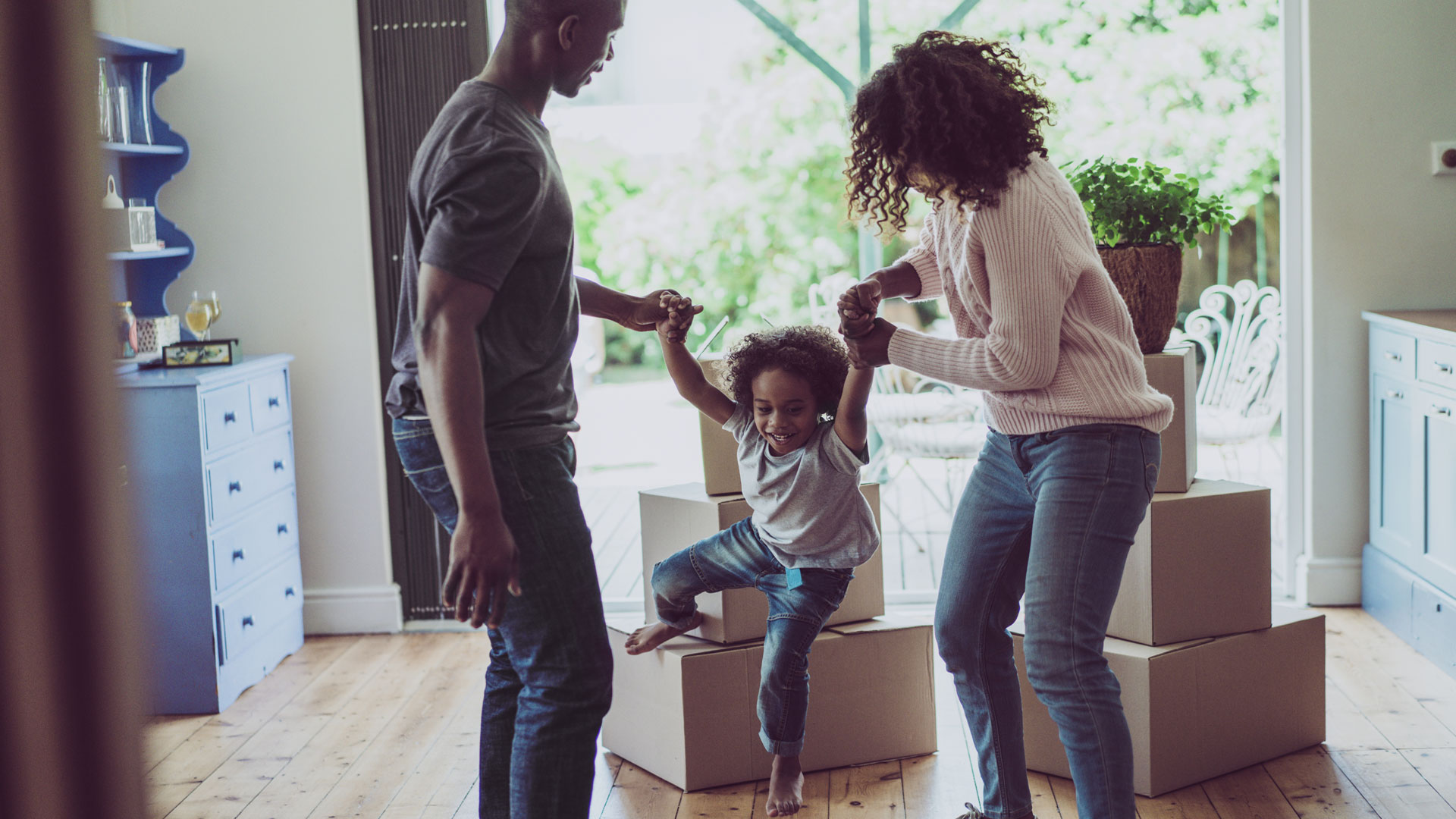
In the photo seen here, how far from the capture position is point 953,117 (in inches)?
60.3

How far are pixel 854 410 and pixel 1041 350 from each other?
0.50m

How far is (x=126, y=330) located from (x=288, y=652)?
98cm

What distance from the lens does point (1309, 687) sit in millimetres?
2400

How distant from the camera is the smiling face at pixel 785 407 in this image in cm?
206

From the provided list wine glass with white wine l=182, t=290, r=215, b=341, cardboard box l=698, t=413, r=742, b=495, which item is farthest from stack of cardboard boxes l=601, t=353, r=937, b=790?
wine glass with white wine l=182, t=290, r=215, b=341

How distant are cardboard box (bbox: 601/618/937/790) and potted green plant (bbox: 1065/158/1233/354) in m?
0.77

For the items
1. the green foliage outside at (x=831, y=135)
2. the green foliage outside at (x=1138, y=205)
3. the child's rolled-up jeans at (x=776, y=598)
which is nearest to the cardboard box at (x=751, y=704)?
the child's rolled-up jeans at (x=776, y=598)

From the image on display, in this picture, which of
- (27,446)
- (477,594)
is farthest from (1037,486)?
(27,446)

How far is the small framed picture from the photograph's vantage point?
116 inches

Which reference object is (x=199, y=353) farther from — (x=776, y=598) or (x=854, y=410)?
(x=854, y=410)

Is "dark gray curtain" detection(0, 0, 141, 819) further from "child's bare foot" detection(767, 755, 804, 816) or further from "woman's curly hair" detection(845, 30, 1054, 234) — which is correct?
"child's bare foot" detection(767, 755, 804, 816)

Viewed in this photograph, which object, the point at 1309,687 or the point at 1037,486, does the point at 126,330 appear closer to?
the point at 1037,486

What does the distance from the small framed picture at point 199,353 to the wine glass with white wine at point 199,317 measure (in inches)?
4.1

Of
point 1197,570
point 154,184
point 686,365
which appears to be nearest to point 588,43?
point 686,365
